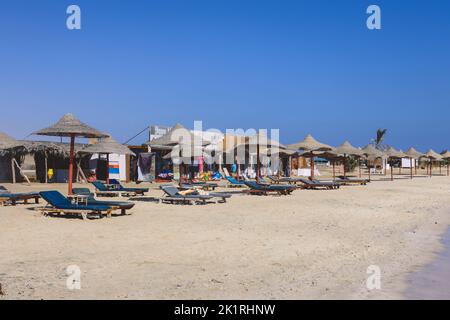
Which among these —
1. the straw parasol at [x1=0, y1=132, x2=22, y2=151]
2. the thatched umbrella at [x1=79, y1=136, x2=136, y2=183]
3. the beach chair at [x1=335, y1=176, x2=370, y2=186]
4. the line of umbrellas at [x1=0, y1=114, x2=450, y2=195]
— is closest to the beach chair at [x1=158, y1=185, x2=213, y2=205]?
the line of umbrellas at [x1=0, y1=114, x2=450, y2=195]

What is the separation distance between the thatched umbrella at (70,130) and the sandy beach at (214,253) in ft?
7.25

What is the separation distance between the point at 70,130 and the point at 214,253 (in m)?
8.57

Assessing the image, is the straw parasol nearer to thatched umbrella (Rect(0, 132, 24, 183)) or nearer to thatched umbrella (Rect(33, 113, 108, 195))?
thatched umbrella (Rect(0, 132, 24, 183))

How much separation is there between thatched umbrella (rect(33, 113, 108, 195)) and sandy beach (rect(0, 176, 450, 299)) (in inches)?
87.0

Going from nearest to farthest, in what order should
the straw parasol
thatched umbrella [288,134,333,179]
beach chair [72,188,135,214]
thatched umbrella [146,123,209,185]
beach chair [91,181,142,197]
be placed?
beach chair [72,188,135,214] → thatched umbrella [146,123,209,185] → beach chair [91,181,142,197] → the straw parasol → thatched umbrella [288,134,333,179]

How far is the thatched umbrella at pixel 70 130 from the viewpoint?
14.2 meters

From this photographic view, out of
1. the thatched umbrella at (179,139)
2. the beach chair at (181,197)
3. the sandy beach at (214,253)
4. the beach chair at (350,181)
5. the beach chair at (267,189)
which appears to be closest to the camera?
the sandy beach at (214,253)

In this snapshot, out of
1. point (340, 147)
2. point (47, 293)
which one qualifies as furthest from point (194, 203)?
point (340, 147)

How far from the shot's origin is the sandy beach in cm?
534

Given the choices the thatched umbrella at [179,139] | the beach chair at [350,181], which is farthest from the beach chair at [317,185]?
the thatched umbrella at [179,139]

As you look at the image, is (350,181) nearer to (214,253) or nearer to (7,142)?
(7,142)

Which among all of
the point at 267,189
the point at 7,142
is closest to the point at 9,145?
the point at 7,142

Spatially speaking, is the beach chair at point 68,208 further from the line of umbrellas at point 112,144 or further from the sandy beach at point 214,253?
the line of umbrellas at point 112,144

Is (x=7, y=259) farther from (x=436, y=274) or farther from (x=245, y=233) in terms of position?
(x=436, y=274)
